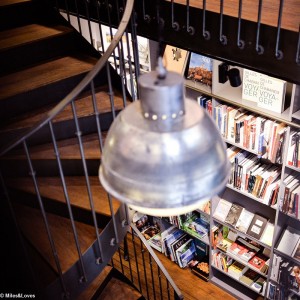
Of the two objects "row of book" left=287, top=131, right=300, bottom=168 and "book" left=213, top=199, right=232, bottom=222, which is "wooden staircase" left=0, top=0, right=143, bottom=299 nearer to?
"book" left=213, top=199, right=232, bottom=222

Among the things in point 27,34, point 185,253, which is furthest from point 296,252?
point 27,34

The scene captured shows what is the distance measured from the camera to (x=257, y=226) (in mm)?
3896

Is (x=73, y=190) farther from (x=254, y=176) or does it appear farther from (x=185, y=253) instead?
(x=185, y=253)

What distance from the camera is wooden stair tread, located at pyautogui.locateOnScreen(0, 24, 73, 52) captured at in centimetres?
299

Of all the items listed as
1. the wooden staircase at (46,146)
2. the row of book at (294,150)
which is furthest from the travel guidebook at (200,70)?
the wooden staircase at (46,146)

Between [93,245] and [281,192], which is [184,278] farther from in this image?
[93,245]

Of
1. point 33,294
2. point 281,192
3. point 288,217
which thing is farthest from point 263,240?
point 33,294

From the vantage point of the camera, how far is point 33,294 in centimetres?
215

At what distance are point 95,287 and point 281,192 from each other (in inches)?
65.1

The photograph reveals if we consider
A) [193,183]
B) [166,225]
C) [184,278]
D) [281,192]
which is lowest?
[184,278]

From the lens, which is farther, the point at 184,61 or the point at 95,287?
the point at 184,61

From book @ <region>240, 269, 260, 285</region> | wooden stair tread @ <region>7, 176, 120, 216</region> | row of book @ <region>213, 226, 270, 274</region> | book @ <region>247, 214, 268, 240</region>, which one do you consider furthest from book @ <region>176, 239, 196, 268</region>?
wooden stair tread @ <region>7, 176, 120, 216</region>

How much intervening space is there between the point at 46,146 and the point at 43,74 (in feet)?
1.77

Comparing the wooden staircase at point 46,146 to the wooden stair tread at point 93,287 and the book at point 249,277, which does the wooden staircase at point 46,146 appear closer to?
the wooden stair tread at point 93,287
